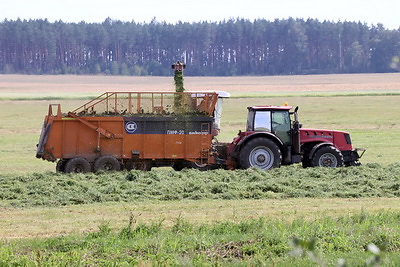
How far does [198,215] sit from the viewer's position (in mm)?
13789

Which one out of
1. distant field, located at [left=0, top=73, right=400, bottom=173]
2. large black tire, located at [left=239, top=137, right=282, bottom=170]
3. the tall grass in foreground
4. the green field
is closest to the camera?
the tall grass in foreground

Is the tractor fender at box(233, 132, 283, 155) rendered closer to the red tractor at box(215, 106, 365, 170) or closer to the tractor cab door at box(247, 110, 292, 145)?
the red tractor at box(215, 106, 365, 170)

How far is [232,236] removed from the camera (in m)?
10.6

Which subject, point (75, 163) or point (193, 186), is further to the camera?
point (75, 163)

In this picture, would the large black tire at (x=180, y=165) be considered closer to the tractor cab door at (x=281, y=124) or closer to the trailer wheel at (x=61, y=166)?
the tractor cab door at (x=281, y=124)

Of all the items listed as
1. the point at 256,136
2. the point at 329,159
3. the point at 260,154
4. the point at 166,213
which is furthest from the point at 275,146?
the point at 166,213

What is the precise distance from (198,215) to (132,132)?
23.0 ft

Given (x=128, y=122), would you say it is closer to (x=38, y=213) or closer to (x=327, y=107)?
(x=38, y=213)

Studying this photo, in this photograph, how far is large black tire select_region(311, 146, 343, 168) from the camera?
68.0 feet

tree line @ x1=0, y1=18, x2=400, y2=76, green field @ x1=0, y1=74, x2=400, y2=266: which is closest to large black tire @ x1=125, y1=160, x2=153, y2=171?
green field @ x1=0, y1=74, x2=400, y2=266

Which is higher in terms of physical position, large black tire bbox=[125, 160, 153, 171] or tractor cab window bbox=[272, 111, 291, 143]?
tractor cab window bbox=[272, 111, 291, 143]

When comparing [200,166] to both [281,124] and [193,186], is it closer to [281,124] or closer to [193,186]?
[281,124]

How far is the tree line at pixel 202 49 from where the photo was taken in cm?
12838

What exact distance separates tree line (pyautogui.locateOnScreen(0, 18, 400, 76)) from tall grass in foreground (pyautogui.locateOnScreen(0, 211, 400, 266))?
115066mm
